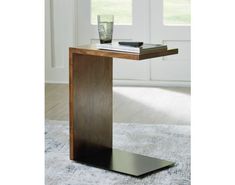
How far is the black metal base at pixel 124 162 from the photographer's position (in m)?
2.77

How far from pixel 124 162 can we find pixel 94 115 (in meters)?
0.33

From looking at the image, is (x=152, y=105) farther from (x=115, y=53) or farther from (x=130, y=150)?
(x=115, y=53)

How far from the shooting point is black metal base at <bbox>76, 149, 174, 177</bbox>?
277cm

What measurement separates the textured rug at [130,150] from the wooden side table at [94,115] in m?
0.09

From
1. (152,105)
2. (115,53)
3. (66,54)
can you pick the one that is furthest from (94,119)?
(66,54)

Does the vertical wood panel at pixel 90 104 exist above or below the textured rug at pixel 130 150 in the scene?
above

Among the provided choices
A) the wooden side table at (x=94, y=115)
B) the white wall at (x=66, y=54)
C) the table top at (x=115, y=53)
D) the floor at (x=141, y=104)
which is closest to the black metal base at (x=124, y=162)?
the wooden side table at (x=94, y=115)

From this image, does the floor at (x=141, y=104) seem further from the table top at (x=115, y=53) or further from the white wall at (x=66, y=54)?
the table top at (x=115, y=53)

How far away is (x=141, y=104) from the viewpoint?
4.60m

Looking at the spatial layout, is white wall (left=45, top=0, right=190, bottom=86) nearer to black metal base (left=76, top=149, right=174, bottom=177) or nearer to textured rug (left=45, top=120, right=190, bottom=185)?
textured rug (left=45, top=120, right=190, bottom=185)
